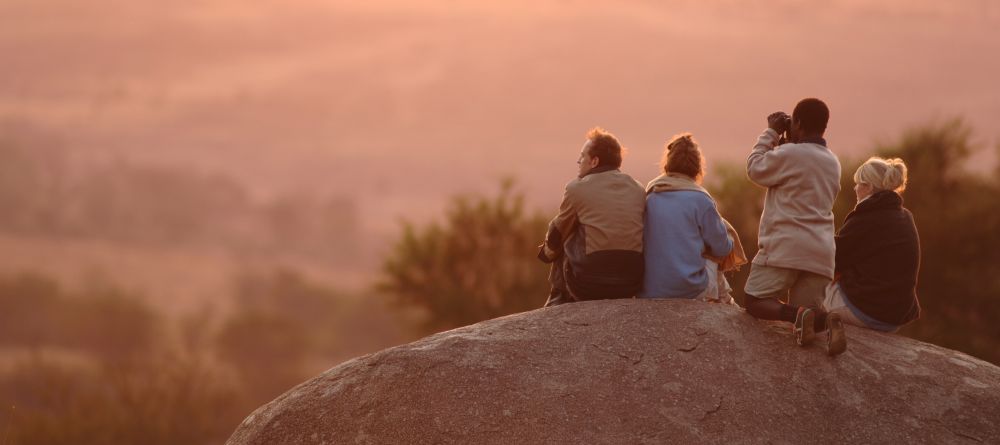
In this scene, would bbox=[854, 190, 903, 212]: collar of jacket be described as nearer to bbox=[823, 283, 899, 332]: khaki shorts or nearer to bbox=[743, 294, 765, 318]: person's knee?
bbox=[823, 283, 899, 332]: khaki shorts

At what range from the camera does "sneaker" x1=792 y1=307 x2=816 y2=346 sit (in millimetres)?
8672

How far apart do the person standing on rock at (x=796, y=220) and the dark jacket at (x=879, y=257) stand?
10.5 inches

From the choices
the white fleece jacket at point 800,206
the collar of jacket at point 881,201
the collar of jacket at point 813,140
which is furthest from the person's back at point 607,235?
the collar of jacket at point 881,201

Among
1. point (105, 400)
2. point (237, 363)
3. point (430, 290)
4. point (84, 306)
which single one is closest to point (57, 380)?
point (105, 400)

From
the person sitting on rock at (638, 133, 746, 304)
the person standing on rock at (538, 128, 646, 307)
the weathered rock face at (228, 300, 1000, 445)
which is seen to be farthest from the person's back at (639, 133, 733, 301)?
→ the weathered rock face at (228, 300, 1000, 445)

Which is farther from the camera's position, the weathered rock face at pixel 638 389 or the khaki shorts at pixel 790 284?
the khaki shorts at pixel 790 284

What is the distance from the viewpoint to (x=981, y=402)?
348 inches

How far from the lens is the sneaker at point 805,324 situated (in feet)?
28.5

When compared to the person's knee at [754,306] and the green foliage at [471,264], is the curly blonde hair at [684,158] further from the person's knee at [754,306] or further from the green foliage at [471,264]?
the green foliage at [471,264]

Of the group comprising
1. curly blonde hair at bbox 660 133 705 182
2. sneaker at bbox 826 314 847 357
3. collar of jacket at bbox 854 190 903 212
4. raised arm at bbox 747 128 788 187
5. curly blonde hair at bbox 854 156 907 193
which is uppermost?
curly blonde hair at bbox 660 133 705 182

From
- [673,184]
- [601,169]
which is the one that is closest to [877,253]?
[673,184]

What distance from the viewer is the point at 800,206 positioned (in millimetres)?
9000

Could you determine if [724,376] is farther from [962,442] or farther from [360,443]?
[360,443]

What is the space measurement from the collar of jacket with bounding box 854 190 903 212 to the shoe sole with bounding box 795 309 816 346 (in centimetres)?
113
